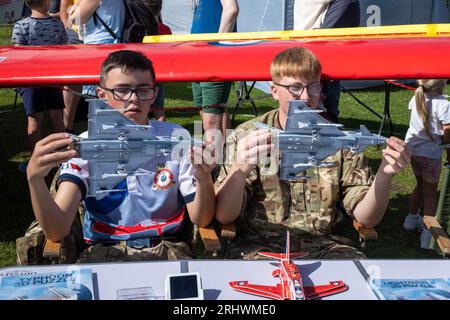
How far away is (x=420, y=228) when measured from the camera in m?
4.74

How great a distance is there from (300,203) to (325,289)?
0.87 metres

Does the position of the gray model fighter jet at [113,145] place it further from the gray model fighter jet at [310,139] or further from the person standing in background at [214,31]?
the person standing in background at [214,31]

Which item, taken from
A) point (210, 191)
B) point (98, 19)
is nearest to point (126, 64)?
point (210, 191)

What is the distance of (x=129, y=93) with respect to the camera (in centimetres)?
241

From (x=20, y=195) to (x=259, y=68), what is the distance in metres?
2.84

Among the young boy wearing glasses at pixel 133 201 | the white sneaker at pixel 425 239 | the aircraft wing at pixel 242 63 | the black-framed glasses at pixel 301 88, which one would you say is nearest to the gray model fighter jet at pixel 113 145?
the young boy wearing glasses at pixel 133 201

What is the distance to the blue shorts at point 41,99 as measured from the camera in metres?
5.61

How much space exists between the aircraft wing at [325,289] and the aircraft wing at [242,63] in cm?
164

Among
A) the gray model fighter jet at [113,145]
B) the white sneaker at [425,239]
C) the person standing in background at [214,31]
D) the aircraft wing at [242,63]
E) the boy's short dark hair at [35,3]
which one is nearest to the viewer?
the gray model fighter jet at [113,145]

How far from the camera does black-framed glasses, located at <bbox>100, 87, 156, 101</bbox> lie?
7.91ft

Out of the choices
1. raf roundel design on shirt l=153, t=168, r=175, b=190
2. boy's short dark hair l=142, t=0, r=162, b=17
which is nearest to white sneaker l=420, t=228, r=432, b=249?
raf roundel design on shirt l=153, t=168, r=175, b=190

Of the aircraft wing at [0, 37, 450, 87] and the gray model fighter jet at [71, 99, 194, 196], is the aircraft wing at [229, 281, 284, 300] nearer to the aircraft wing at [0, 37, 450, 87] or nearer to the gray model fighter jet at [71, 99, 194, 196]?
the gray model fighter jet at [71, 99, 194, 196]

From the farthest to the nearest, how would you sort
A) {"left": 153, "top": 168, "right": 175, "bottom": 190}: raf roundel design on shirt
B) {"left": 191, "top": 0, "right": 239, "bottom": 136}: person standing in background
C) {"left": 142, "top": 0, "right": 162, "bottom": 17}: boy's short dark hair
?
{"left": 142, "top": 0, "right": 162, "bottom": 17}: boy's short dark hair
{"left": 191, "top": 0, "right": 239, "bottom": 136}: person standing in background
{"left": 153, "top": 168, "right": 175, "bottom": 190}: raf roundel design on shirt

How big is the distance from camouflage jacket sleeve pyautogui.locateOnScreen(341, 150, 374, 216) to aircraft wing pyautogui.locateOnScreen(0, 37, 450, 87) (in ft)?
2.27
